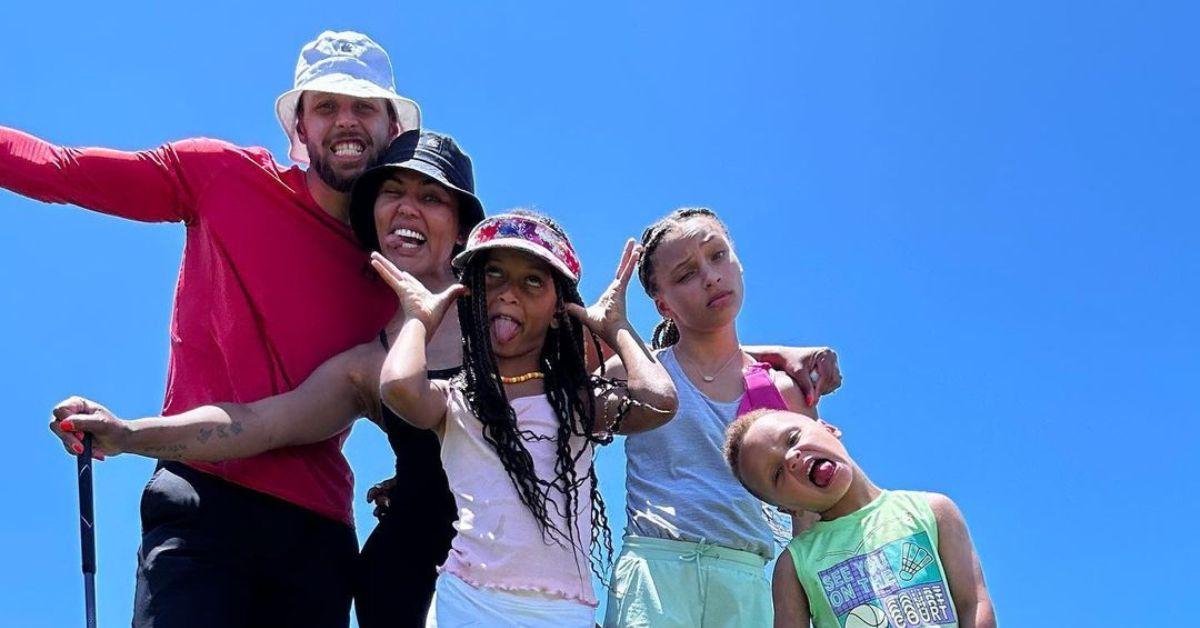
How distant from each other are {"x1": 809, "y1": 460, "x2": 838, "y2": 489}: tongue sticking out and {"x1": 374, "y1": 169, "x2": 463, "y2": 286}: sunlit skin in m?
1.66

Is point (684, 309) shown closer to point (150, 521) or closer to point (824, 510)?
point (824, 510)

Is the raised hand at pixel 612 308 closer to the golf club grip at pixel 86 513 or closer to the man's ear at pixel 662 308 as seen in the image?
the man's ear at pixel 662 308

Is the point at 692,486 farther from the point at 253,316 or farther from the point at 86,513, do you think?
the point at 86,513

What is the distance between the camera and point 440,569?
4176 mm

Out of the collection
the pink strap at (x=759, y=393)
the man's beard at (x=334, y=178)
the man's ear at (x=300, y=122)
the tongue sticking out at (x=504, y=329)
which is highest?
the man's ear at (x=300, y=122)

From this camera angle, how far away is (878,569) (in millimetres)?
4371

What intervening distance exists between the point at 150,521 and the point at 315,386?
30.7 inches

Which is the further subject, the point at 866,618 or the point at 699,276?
the point at 699,276

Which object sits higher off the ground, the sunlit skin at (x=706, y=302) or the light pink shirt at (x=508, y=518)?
the sunlit skin at (x=706, y=302)

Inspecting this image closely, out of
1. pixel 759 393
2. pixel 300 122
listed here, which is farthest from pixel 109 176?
pixel 759 393

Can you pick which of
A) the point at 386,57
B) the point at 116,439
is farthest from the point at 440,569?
the point at 386,57

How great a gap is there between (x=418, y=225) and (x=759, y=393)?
159 centimetres

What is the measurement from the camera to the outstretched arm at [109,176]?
185 inches

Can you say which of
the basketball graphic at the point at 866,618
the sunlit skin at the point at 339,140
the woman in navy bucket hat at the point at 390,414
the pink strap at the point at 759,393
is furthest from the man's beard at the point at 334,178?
the basketball graphic at the point at 866,618
